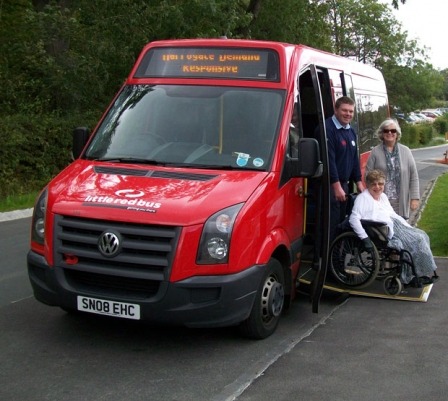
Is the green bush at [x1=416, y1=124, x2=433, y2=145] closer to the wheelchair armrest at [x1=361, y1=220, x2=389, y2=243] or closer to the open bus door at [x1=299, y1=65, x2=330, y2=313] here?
the wheelchair armrest at [x1=361, y1=220, x2=389, y2=243]

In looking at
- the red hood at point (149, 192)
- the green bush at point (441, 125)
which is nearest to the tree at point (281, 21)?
the red hood at point (149, 192)

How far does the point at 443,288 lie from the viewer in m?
7.77

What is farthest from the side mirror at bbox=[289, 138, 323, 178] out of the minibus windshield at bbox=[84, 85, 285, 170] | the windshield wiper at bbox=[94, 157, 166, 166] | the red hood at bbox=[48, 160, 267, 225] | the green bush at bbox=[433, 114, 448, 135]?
the green bush at bbox=[433, 114, 448, 135]

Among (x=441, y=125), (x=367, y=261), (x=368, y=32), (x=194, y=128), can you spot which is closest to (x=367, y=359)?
(x=367, y=261)

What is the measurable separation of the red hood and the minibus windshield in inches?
9.2

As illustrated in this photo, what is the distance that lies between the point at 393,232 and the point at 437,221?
5465 millimetres

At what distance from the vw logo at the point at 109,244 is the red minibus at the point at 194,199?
0.01 m

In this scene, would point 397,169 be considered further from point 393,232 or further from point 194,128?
point 194,128

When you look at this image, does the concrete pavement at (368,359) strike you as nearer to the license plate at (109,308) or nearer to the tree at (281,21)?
the license plate at (109,308)

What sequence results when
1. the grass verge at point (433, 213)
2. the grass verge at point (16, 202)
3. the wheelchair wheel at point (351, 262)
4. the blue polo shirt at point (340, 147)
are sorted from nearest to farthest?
the wheelchair wheel at point (351, 262)
the blue polo shirt at point (340, 147)
the grass verge at point (433, 213)
the grass verge at point (16, 202)

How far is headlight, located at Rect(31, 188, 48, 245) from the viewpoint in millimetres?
5609

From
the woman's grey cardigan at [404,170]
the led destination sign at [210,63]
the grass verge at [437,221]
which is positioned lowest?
the grass verge at [437,221]

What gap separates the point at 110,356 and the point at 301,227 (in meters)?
2.27

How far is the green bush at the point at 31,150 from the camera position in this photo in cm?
1542
